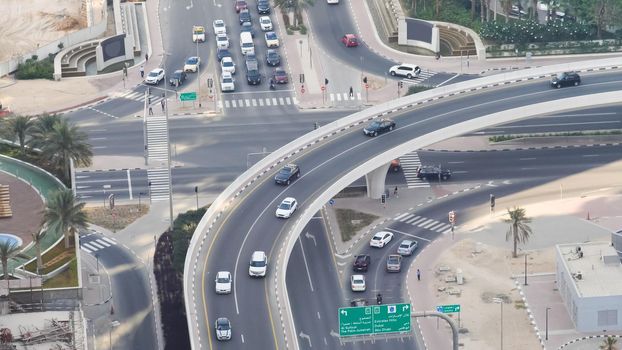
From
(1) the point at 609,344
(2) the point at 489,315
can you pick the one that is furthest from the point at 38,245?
(1) the point at 609,344

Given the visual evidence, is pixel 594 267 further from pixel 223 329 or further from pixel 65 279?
pixel 65 279

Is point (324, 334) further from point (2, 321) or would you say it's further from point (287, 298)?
point (2, 321)

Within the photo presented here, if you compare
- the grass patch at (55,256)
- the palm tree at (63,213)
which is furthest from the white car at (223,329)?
the palm tree at (63,213)

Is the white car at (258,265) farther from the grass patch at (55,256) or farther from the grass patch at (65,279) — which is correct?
the grass patch at (55,256)

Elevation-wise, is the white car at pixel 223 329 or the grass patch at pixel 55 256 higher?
the grass patch at pixel 55 256

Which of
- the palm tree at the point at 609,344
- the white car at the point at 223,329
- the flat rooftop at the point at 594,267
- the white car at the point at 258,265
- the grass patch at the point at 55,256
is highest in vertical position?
the grass patch at the point at 55,256

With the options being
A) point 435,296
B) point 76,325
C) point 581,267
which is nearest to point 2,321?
point 76,325
